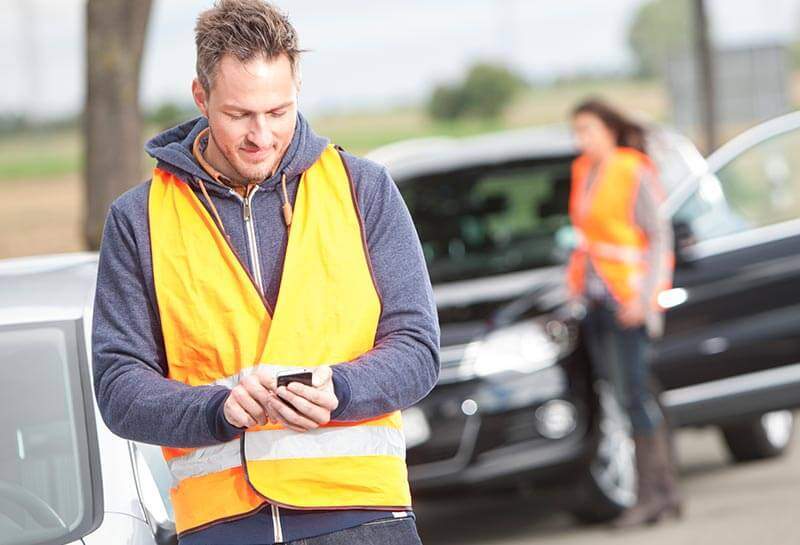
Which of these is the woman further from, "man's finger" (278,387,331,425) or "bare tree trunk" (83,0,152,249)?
"man's finger" (278,387,331,425)

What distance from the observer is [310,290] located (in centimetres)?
300

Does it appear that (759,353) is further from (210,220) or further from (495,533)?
(210,220)

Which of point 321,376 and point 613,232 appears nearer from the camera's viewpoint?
point 321,376

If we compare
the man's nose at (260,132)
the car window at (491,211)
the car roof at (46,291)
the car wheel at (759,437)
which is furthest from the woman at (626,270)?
the man's nose at (260,132)

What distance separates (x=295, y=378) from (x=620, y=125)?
5.74 metres

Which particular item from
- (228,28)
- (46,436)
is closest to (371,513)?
(228,28)

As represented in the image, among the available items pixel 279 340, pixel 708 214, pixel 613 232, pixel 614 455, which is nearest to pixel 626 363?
pixel 614 455

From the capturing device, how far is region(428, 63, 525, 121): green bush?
54703mm

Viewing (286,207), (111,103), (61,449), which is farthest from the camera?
(111,103)

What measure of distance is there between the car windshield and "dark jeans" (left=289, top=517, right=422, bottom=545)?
86 cm

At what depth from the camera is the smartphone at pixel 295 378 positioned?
2852mm

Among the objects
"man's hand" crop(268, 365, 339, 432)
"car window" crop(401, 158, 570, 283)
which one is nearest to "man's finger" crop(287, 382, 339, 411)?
"man's hand" crop(268, 365, 339, 432)

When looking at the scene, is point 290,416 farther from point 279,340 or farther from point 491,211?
point 491,211

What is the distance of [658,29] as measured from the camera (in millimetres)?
67500
